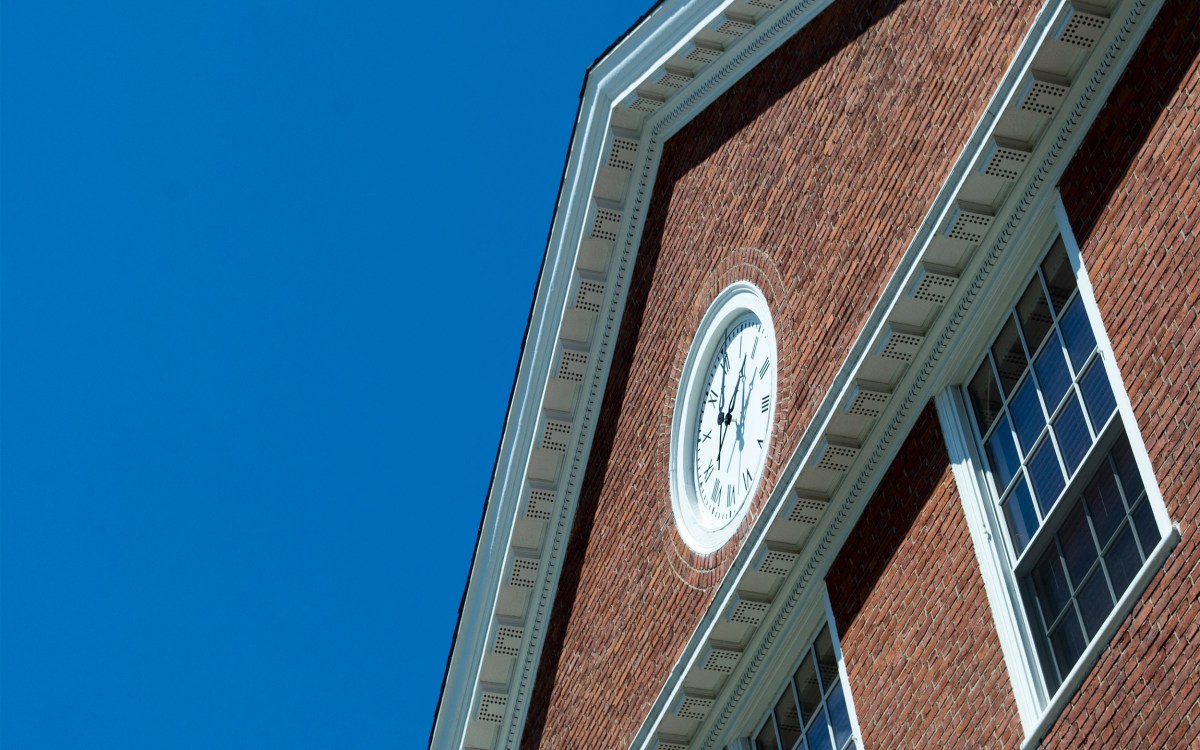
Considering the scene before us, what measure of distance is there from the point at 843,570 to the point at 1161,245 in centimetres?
411

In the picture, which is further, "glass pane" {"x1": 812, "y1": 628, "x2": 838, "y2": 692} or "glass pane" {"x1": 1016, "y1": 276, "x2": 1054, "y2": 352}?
"glass pane" {"x1": 812, "y1": 628, "x2": 838, "y2": 692}

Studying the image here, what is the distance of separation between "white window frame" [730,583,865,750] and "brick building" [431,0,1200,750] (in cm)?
3

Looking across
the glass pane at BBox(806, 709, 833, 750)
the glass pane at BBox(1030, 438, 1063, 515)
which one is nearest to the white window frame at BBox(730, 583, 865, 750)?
the glass pane at BBox(806, 709, 833, 750)

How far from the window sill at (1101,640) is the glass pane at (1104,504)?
0.65 metres

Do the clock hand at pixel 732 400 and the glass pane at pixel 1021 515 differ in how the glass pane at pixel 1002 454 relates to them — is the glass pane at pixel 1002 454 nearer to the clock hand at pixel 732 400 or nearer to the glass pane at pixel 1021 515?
the glass pane at pixel 1021 515

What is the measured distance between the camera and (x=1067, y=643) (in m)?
12.9

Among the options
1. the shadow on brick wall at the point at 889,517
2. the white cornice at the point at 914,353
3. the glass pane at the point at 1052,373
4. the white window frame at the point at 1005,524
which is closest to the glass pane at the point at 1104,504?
the white window frame at the point at 1005,524

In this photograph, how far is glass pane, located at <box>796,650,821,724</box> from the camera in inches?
624

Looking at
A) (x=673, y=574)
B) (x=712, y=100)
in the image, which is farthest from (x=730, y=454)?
(x=712, y=100)

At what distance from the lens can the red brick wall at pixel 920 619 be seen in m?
13.3

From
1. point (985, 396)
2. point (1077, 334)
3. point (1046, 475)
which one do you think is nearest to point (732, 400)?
point (985, 396)

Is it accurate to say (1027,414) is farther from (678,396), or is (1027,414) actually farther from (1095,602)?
(678,396)

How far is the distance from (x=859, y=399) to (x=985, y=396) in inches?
42.8

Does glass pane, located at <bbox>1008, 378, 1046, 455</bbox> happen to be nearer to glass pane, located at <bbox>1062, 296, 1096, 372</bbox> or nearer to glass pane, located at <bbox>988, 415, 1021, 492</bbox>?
glass pane, located at <bbox>988, 415, 1021, 492</bbox>
